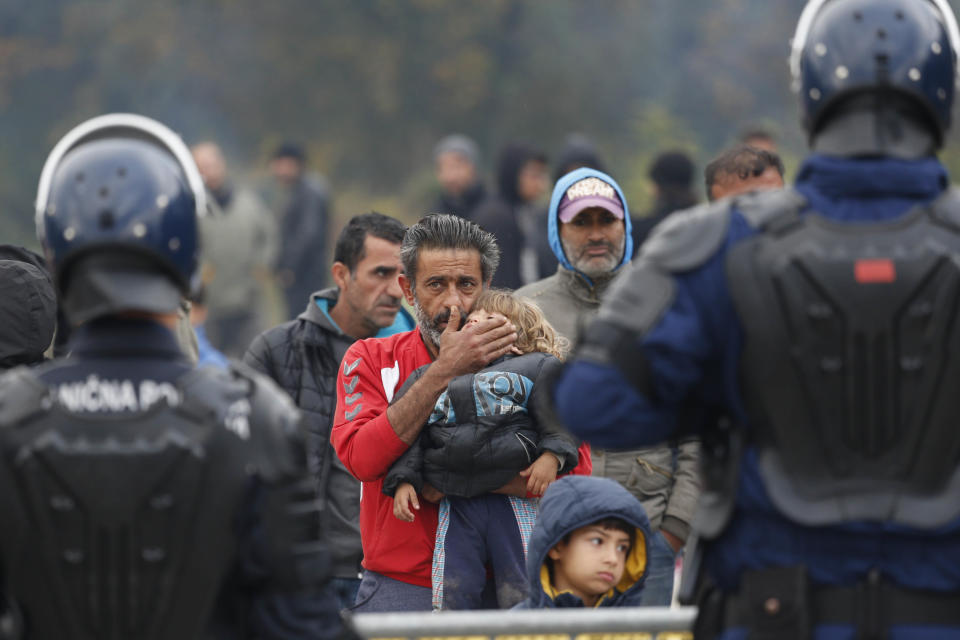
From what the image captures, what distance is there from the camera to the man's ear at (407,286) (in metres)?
5.67

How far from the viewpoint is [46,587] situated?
3174mm

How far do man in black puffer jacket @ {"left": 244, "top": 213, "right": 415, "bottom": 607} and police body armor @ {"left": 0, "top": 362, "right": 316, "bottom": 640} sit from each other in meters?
2.92

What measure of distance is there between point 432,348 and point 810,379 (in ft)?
7.56

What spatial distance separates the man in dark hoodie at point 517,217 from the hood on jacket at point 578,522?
4.30 metres

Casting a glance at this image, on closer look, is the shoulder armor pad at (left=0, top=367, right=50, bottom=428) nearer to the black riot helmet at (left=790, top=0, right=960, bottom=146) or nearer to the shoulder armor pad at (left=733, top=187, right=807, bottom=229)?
the shoulder armor pad at (left=733, top=187, right=807, bottom=229)

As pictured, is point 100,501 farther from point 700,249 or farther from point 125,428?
point 700,249

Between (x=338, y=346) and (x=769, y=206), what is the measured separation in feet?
10.6

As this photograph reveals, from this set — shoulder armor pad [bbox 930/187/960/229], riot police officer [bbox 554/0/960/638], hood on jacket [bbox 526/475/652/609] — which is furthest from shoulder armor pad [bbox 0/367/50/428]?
hood on jacket [bbox 526/475/652/609]

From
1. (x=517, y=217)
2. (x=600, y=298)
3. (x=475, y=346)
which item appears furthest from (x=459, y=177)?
(x=475, y=346)

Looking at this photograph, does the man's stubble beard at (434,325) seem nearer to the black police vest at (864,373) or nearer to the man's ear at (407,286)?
the man's ear at (407,286)

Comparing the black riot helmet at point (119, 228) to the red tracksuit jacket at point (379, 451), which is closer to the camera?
the black riot helmet at point (119, 228)

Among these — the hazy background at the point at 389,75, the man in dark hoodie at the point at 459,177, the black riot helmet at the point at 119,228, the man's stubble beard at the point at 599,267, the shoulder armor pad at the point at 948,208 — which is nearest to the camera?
the black riot helmet at the point at 119,228

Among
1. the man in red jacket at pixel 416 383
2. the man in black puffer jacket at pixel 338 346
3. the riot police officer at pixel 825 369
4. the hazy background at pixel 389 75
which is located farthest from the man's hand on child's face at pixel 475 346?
the hazy background at pixel 389 75

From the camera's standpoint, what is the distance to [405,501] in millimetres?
5148
